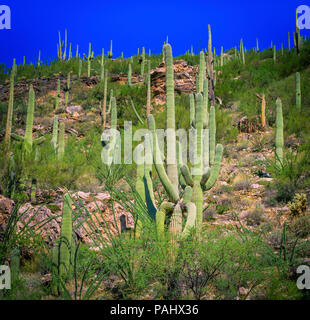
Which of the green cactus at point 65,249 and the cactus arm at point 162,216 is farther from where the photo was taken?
the cactus arm at point 162,216

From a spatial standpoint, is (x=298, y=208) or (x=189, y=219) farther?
(x=298, y=208)

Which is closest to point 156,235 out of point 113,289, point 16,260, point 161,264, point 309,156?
point 161,264

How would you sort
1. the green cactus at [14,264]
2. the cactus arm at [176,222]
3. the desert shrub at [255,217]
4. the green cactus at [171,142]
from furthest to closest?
1. the desert shrub at [255,217]
2. the green cactus at [171,142]
3. the cactus arm at [176,222]
4. the green cactus at [14,264]

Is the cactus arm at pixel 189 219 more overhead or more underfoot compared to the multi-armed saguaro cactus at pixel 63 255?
more overhead

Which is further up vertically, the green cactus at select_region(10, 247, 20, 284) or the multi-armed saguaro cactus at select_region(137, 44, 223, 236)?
the multi-armed saguaro cactus at select_region(137, 44, 223, 236)

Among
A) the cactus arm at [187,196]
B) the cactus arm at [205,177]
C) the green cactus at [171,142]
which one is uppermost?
the green cactus at [171,142]

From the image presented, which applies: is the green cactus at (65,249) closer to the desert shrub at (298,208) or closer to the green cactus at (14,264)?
the green cactus at (14,264)

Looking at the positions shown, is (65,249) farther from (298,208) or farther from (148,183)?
(298,208)

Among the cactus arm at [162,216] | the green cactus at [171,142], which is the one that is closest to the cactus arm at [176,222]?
the cactus arm at [162,216]

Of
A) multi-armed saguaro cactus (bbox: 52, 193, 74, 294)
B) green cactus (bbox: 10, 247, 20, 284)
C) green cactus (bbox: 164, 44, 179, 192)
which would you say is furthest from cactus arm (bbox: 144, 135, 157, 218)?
green cactus (bbox: 10, 247, 20, 284)

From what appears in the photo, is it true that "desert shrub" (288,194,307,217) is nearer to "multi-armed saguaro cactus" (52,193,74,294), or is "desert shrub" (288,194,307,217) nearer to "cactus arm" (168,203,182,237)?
"cactus arm" (168,203,182,237)

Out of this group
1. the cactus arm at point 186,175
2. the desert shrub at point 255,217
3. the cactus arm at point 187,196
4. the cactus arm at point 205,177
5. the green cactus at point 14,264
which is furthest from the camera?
the desert shrub at point 255,217

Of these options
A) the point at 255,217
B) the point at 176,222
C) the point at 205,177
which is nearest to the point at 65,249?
the point at 176,222
